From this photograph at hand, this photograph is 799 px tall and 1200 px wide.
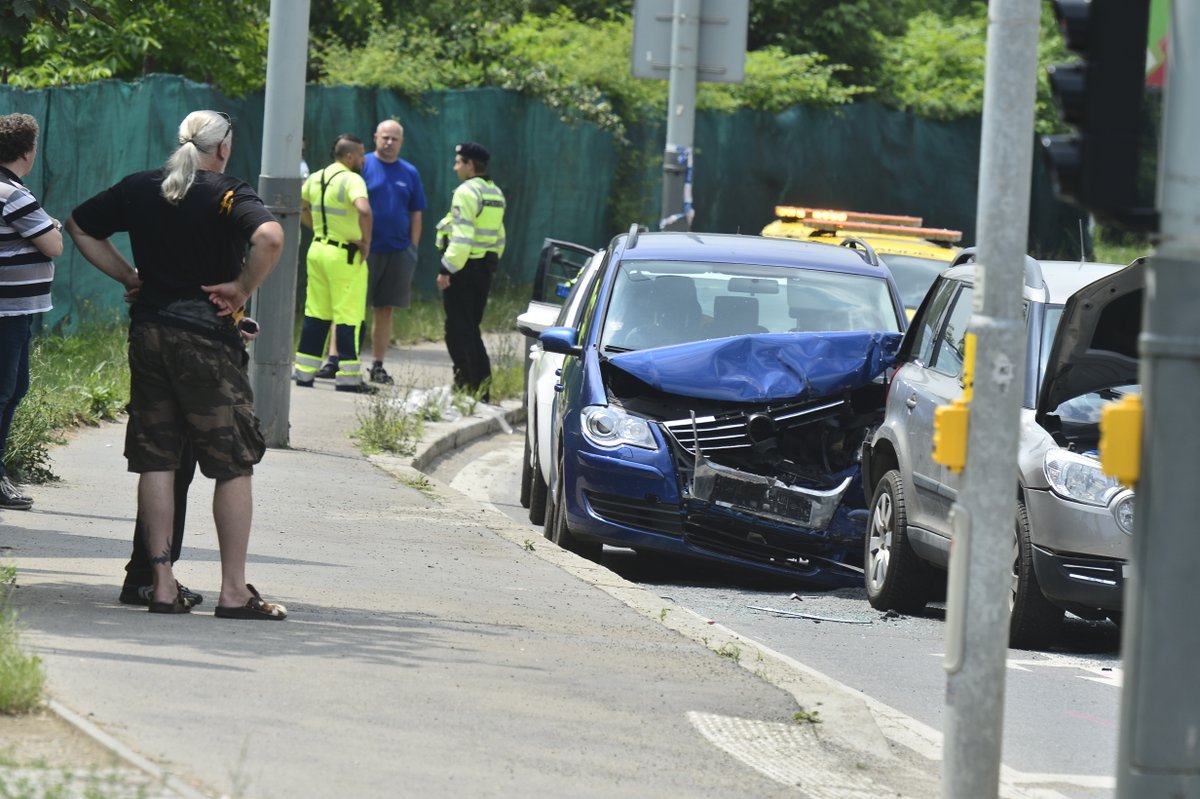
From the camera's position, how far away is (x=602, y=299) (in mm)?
10508

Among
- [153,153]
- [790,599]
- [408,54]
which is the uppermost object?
[408,54]

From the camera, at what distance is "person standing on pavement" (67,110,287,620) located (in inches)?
269

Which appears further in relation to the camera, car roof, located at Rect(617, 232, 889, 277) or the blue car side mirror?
car roof, located at Rect(617, 232, 889, 277)

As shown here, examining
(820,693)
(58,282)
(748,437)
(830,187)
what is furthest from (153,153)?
(830,187)

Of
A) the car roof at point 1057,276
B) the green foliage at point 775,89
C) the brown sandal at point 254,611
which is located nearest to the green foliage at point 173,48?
the green foliage at point 775,89

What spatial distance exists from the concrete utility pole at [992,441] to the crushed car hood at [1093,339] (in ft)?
10.2

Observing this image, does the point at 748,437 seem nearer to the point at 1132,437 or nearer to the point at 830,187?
the point at 1132,437

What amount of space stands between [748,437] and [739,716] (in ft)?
11.6

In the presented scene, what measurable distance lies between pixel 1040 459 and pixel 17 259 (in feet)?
15.3

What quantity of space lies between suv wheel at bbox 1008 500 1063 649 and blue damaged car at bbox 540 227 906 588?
5.05ft

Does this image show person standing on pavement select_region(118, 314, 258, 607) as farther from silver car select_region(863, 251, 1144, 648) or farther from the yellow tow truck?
the yellow tow truck

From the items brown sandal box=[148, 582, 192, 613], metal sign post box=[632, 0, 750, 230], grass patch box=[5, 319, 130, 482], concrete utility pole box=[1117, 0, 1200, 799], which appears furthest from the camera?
metal sign post box=[632, 0, 750, 230]

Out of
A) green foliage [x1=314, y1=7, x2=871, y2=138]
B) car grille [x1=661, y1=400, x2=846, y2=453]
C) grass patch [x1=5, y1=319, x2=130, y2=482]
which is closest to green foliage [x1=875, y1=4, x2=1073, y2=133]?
green foliage [x1=314, y1=7, x2=871, y2=138]

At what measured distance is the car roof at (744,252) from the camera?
10859 millimetres
